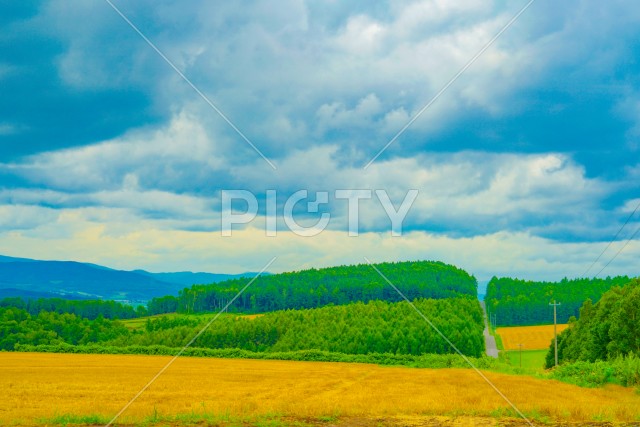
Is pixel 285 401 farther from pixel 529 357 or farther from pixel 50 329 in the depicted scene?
pixel 50 329

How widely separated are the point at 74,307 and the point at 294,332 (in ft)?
258

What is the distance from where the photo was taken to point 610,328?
87.2 meters

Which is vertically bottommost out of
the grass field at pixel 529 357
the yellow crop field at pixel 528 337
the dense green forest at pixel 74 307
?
the grass field at pixel 529 357

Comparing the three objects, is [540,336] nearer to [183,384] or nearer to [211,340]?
[211,340]

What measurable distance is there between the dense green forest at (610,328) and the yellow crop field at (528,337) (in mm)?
54989

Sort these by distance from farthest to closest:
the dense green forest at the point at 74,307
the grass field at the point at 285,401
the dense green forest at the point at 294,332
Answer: the dense green forest at the point at 74,307 < the dense green forest at the point at 294,332 < the grass field at the point at 285,401

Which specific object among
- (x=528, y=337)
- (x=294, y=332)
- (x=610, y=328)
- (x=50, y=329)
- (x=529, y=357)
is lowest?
(x=529, y=357)

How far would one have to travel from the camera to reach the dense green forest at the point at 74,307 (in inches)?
6639

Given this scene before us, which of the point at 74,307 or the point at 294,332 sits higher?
the point at 74,307

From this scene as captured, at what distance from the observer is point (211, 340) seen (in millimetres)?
134375

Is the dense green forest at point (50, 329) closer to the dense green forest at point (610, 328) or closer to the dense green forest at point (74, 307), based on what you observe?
the dense green forest at point (74, 307)

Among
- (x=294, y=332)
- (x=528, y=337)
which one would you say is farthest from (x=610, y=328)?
(x=528, y=337)

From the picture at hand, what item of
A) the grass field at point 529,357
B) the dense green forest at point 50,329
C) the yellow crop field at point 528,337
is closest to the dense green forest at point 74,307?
the dense green forest at point 50,329

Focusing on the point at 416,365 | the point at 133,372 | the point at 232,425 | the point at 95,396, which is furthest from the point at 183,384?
the point at 416,365
